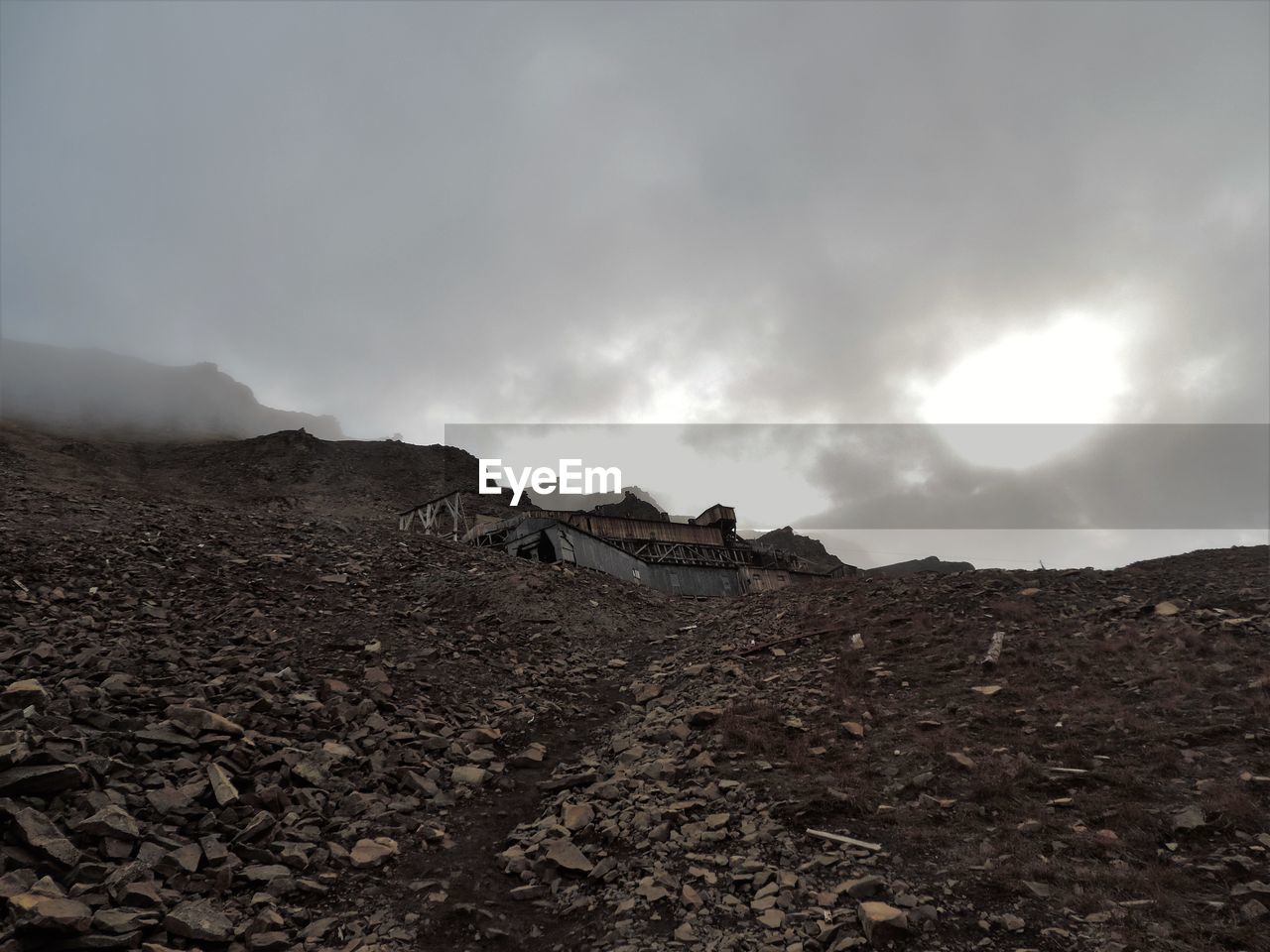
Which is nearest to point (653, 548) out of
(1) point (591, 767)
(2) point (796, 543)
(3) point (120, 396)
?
(1) point (591, 767)

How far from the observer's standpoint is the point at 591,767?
1127 centimetres

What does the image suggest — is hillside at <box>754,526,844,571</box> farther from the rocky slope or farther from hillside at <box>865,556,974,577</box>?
the rocky slope

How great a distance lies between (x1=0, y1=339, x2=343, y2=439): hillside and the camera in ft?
253

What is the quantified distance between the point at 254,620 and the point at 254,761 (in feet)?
18.9

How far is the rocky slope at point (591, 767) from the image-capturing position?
6.72m

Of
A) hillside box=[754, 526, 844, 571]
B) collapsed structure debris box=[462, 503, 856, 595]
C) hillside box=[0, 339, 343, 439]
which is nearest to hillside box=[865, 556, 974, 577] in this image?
hillside box=[754, 526, 844, 571]

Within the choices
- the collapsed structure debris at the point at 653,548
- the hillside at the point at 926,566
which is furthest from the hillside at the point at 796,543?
the collapsed structure debris at the point at 653,548

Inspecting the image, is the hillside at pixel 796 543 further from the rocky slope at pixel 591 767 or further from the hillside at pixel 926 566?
the rocky slope at pixel 591 767

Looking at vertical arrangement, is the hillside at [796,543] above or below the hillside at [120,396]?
below

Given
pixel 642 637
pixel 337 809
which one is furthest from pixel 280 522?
pixel 337 809

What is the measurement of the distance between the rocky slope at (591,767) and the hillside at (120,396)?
7805 cm

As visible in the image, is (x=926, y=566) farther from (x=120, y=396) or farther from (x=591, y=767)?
(x=120, y=396)

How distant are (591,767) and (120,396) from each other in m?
107

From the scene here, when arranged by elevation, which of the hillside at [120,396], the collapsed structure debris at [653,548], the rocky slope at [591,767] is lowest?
the rocky slope at [591,767]
